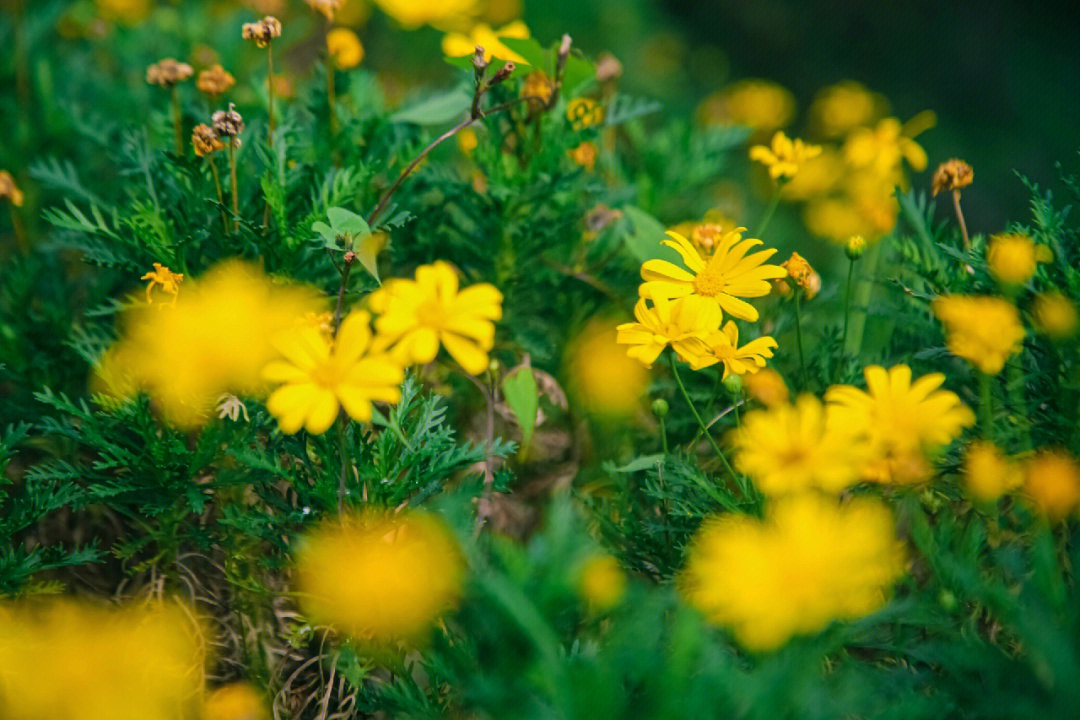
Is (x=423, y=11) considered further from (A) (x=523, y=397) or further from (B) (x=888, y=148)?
(A) (x=523, y=397)

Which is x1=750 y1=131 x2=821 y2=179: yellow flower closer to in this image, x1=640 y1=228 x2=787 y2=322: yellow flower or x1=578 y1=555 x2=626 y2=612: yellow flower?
x1=640 y1=228 x2=787 y2=322: yellow flower

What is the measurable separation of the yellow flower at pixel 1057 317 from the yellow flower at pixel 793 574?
1.09 feet

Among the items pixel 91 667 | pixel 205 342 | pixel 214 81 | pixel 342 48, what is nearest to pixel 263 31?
pixel 214 81

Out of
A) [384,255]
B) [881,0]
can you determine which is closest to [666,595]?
[384,255]

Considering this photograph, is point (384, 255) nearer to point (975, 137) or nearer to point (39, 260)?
point (39, 260)

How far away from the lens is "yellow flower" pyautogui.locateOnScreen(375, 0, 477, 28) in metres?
2.23

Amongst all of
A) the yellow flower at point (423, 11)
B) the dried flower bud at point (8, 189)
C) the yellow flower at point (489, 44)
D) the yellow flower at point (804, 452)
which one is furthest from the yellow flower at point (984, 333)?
the yellow flower at point (423, 11)

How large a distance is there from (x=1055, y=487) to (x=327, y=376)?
2.53 ft

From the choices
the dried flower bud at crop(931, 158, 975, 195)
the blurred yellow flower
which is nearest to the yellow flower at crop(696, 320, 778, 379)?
the dried flower bud at crop(931, 158, 975, 195)

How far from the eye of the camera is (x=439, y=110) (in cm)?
136

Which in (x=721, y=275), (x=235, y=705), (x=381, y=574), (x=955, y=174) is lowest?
(x=235, y=705)

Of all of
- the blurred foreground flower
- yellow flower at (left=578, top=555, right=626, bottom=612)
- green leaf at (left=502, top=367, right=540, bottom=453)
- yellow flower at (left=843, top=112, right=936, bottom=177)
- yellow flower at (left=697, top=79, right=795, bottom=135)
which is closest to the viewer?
yellow flower at (left=578, top=555, right=626, bottom=612)

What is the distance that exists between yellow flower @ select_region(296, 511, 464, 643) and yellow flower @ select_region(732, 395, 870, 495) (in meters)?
0.34

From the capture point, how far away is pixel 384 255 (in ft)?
4.44
